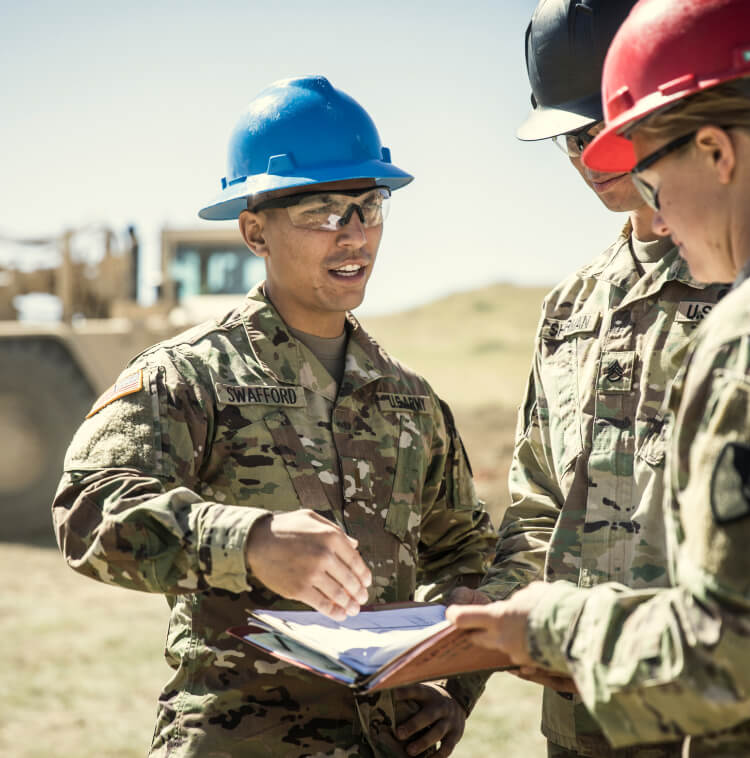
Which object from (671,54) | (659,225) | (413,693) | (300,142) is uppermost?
(671,54)

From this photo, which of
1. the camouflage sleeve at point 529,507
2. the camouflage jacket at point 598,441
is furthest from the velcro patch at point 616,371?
the camouflage sleeve at point 529,507

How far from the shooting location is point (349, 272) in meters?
2.70

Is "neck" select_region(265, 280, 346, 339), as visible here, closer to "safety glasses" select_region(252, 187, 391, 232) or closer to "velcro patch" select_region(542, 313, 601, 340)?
"safety glasses" select_region(252, 187, 391, 232)

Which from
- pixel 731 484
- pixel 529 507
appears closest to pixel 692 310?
pixel 529 507

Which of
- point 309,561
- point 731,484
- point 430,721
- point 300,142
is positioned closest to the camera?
point 731,484

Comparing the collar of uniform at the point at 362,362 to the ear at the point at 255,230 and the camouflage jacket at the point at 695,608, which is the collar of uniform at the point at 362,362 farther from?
the camouflage jacket at the point at 695,608

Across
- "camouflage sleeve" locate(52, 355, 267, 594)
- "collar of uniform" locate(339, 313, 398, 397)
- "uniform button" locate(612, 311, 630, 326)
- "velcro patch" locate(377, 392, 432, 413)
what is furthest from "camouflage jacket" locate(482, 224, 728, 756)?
"camouflage sleeve" locate(52, 355, 267, 594)

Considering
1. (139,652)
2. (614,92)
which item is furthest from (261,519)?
(139,652)

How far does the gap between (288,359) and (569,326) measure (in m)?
0.72

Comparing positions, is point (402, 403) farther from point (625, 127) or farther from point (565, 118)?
point (625, 127)

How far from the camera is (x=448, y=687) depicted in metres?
2.55

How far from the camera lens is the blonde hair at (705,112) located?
1.51 m

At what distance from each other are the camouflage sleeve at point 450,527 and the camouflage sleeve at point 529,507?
19cm

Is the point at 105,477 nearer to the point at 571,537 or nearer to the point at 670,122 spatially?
the point at 571,537
